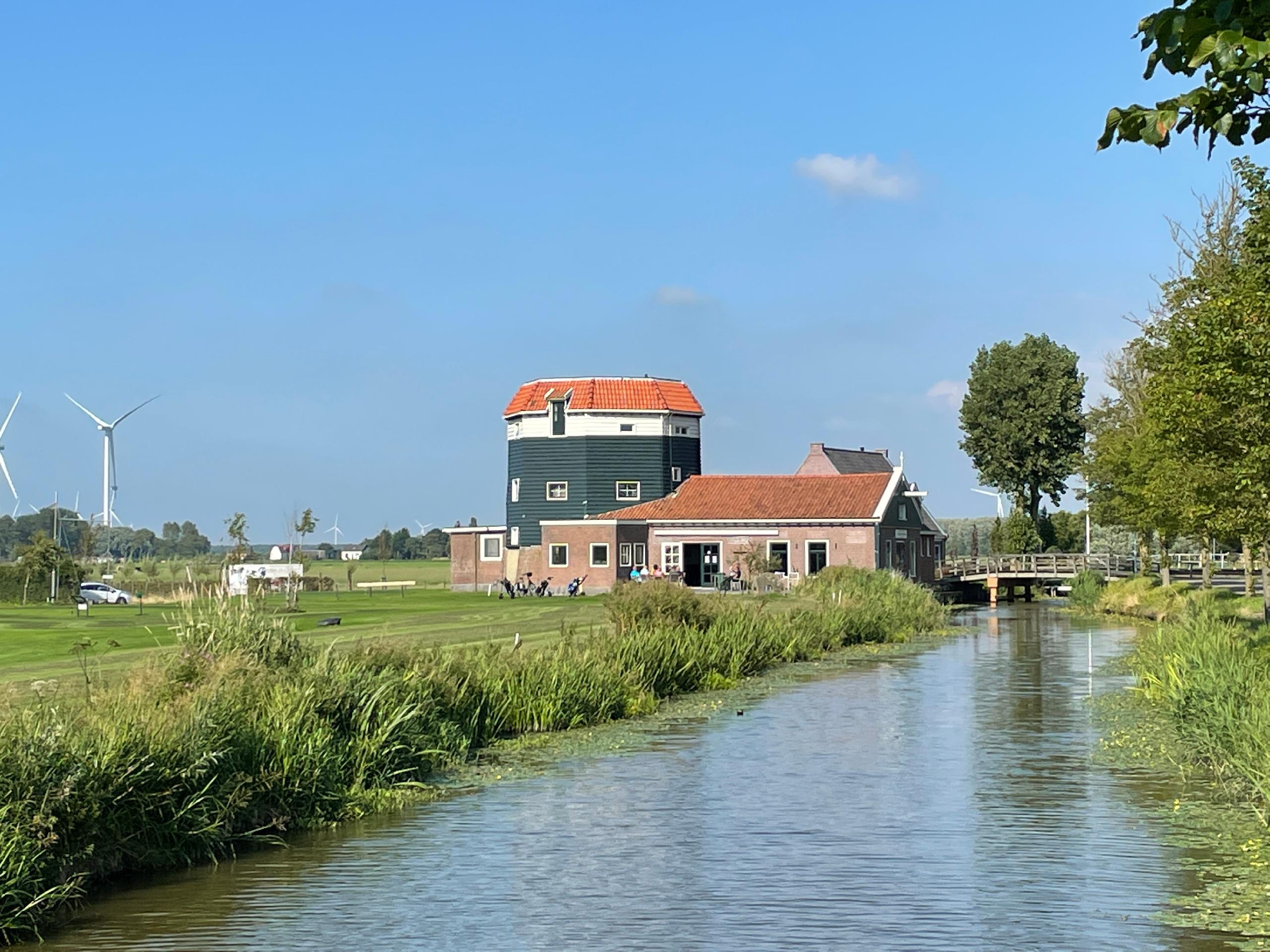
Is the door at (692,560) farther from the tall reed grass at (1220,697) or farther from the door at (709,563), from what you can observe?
the tall reed grass at (1220,697)

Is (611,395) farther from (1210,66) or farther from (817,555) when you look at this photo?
(1210,66)

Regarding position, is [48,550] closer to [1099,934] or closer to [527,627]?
[527,627]

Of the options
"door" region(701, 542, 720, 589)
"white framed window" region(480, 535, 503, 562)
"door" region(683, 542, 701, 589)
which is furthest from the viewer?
"white framed window" region(480, 535, 503, 562)

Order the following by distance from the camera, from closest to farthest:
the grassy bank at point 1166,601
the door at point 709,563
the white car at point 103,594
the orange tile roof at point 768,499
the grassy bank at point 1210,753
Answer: the grassy bank at point 1210,753, the grassy bank at point 1166,601, the white car at point 103,594, the orange tile roof at point 768,499, the door at point 709,563

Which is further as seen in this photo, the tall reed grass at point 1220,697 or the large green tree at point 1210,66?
the tall reed grass at point 1220,697

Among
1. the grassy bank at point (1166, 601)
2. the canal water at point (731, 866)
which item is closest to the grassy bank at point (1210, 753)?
the canal water at point (731, 866)

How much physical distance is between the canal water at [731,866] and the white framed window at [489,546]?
5513 centimetres

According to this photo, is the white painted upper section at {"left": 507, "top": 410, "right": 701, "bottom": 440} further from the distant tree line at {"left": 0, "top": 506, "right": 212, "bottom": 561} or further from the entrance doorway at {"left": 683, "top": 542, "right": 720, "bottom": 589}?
the distant tree line at {"left": 0, "top": 506, "right": 212, "bottom": 561}

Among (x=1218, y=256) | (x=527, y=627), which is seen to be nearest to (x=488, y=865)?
(x=527, y=627)

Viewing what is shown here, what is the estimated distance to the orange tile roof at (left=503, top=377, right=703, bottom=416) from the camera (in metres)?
75.1

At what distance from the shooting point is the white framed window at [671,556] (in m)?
67.8

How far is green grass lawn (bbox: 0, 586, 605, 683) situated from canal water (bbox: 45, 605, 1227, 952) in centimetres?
553

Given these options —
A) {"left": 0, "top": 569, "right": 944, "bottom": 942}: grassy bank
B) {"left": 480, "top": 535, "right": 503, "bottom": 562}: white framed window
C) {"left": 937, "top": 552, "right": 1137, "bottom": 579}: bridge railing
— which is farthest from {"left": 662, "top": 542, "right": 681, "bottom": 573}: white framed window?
{"left": 0, "top": 569, "right": 944, "bottom": 942}: grassy bank

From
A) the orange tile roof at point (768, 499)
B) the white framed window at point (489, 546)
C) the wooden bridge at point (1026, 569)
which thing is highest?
the orange tile roof at point (768, 499)
